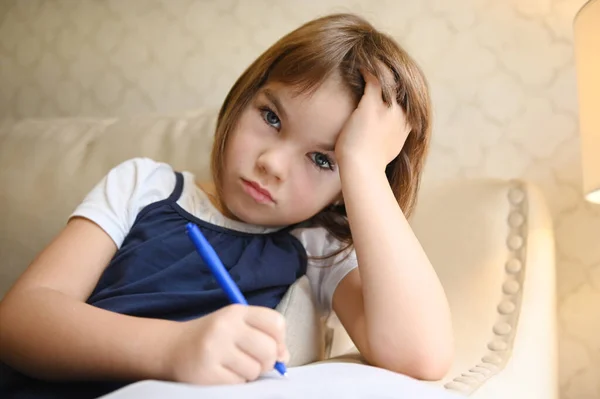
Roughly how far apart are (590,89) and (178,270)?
621 mm

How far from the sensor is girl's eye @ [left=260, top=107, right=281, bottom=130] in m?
0.78

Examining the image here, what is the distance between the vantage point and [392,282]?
69 centimetres

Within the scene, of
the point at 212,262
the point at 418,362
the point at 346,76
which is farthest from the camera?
the point at 346,76

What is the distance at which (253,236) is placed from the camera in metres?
0.85

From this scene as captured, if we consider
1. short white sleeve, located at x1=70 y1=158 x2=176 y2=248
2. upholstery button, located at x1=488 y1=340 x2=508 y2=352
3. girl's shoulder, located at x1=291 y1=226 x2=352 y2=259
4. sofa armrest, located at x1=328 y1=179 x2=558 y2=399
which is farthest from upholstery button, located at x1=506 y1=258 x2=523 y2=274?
short white sleeve, located at x1=70 y1=158 x2=176 y2=248

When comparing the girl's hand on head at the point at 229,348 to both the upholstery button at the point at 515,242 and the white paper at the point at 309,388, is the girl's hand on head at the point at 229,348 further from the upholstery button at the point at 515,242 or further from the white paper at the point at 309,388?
the upholstery button at the point at 515,242

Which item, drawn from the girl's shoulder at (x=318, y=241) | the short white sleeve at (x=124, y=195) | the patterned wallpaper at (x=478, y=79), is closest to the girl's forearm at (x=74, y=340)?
the short white sleeve at (x=124, y=195)

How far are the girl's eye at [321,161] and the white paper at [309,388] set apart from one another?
11.8 inches

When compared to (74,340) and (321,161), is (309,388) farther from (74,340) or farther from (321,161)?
(321,161)

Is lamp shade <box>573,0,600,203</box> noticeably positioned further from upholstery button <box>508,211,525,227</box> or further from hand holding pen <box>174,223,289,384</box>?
hand holding pen <box>174,223,289,384</box>

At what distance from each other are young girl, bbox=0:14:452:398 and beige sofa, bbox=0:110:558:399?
0.07m

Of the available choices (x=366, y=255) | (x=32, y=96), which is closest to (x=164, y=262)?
(x=366, y=255)

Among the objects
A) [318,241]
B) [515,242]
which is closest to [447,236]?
[515,242]

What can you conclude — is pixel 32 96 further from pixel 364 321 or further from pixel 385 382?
pixel 385 382
